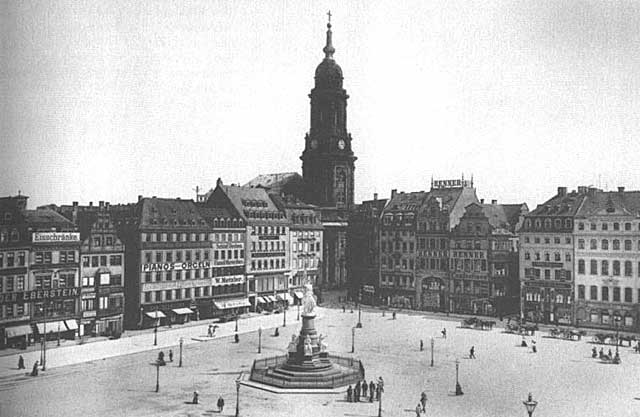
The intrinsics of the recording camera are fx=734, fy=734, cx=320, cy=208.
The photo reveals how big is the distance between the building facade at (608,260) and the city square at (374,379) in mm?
7422

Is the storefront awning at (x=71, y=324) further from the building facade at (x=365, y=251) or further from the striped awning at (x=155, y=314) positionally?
the building facade at (x=365, y=251)

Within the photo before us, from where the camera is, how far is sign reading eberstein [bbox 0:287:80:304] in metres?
56.9

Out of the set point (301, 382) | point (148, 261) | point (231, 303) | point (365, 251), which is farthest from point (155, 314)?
point (365, 251)

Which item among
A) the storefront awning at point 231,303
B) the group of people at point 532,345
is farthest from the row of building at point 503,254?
the storefront awning at point 231,303

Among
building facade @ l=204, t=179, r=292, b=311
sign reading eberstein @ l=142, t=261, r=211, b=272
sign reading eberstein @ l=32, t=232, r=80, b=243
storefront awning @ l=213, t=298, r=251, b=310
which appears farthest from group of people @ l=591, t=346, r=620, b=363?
sign reading eberstein @ l=32, t=232, r=80, b=243

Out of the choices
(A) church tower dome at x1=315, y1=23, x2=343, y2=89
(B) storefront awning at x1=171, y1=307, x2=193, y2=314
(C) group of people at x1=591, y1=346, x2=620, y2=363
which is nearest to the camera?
(C) group of people at x1=591, y1=346, x2=620, y2=363

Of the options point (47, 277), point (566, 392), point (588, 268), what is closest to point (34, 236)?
point (47, 277)

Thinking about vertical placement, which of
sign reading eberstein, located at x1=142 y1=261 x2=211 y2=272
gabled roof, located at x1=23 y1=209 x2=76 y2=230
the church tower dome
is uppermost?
the church tower dome

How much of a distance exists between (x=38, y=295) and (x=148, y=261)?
13.2 meters

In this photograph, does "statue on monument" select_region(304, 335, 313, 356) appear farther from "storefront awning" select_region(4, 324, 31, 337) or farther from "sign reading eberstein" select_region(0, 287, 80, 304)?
"sign reading eberstein" select_region(0, 287, 80, 304)

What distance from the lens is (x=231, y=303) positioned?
261ft

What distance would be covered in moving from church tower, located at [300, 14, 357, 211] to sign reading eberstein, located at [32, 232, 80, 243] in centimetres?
4901

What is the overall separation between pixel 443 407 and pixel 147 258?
3871 cm

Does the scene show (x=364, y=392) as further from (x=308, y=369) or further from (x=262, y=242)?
(x=262, y=242)
